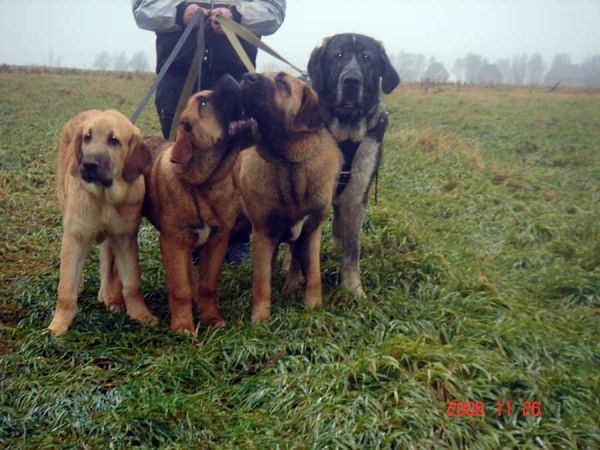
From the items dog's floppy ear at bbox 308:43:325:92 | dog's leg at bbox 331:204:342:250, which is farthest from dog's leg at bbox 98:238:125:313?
dog's floppy ear at bbox 308:43:325:92

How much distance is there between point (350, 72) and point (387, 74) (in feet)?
1.52

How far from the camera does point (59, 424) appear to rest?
106 inches

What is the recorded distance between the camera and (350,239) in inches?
176

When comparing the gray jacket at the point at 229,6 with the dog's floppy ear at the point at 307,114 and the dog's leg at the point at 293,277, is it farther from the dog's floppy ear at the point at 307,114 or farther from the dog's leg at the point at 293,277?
the dog's leg at the point at 293,277

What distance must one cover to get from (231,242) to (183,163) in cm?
166

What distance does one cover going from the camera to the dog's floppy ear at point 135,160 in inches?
138

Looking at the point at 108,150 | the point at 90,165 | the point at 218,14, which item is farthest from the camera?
the point at 218,14

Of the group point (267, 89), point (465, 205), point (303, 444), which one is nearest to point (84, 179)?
point (267, 89)

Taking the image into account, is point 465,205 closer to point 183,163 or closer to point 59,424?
point 183,163

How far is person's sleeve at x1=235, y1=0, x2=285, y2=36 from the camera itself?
4473mm

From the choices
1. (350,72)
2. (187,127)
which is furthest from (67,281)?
(350,72)

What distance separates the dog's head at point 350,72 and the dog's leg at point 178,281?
1.49 meters
